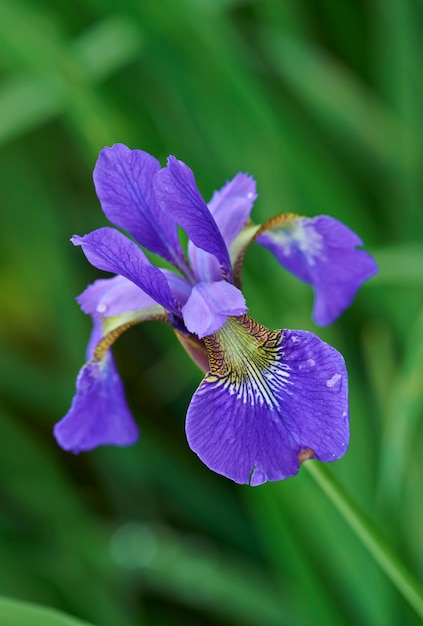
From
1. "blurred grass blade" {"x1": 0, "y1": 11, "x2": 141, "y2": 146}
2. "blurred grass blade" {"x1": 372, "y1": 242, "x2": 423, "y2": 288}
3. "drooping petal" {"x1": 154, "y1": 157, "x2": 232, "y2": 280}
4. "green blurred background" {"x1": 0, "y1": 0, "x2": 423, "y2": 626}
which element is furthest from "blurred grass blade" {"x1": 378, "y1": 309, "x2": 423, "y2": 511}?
"blurred grass blade" {"x1": 0, "y1": 11, "x2": 141, "y2": 146}

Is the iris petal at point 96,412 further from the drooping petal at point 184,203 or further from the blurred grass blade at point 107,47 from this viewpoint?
the blurred grass blade at point 107,47

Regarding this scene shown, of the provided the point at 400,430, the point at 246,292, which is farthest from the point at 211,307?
the point at 246,292

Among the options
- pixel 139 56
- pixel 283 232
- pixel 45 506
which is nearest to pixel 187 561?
pixel 45 506

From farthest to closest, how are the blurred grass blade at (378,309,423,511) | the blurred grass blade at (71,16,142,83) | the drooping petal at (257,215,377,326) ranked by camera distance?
1. the blurred grass blade at (71,16,142,83)
2. the blurred grass blade at (378,309,423,511)
3. the drooping petal at (257,215,377,326)

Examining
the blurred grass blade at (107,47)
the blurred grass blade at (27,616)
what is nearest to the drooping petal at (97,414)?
the blurred grass blade at (27,616)

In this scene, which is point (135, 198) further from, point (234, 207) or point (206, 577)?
point (206, 577)

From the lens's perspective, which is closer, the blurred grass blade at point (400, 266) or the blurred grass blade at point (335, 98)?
the blurred grass blade at point (400, 266)

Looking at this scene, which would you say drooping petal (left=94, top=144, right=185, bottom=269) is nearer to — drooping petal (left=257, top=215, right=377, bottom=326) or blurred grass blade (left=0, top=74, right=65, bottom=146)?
drooping petal (left=257, top=215, right=377, bottom=326)
